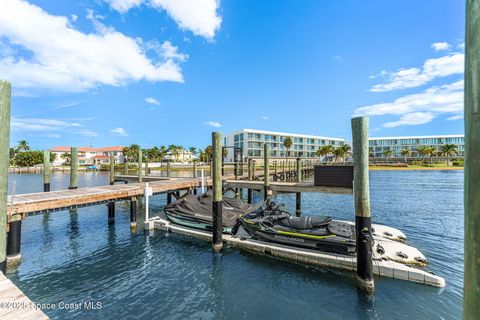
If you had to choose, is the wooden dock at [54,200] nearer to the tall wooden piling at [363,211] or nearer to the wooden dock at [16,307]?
the wooden dock at [16,307]

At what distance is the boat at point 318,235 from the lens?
27.9 feet

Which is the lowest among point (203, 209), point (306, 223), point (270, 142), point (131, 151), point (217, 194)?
point (203, 209)

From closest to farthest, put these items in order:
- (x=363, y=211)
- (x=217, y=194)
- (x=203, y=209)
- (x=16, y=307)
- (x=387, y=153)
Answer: (x=16, y=307), (x=363, y=211), (x=217, y=194), (x=203, y=209), (x=387, y=153)

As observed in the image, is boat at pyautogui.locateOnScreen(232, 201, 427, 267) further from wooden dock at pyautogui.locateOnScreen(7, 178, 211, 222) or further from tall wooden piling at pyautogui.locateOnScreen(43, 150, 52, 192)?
tall wooden piling at pyautogui.locateOnScreen(43, 150, 52, 192)

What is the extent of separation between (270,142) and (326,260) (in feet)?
238

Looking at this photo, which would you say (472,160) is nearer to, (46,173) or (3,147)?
(3,147)

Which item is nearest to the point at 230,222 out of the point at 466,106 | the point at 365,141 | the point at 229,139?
the point at 365,141

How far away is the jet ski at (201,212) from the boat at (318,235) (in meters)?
0.95

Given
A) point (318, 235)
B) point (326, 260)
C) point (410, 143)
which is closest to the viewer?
point (326, 260)

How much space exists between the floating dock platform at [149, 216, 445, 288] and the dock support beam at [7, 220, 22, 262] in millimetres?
7189

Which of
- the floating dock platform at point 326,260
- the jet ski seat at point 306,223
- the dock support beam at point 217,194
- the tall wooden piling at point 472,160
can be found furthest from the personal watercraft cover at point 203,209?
the tall wooden piling at point 472,160

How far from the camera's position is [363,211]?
6898mm

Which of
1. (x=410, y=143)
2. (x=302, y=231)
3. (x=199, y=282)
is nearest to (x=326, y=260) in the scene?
(x=302, y=231)

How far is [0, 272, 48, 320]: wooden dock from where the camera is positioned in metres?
3.16
